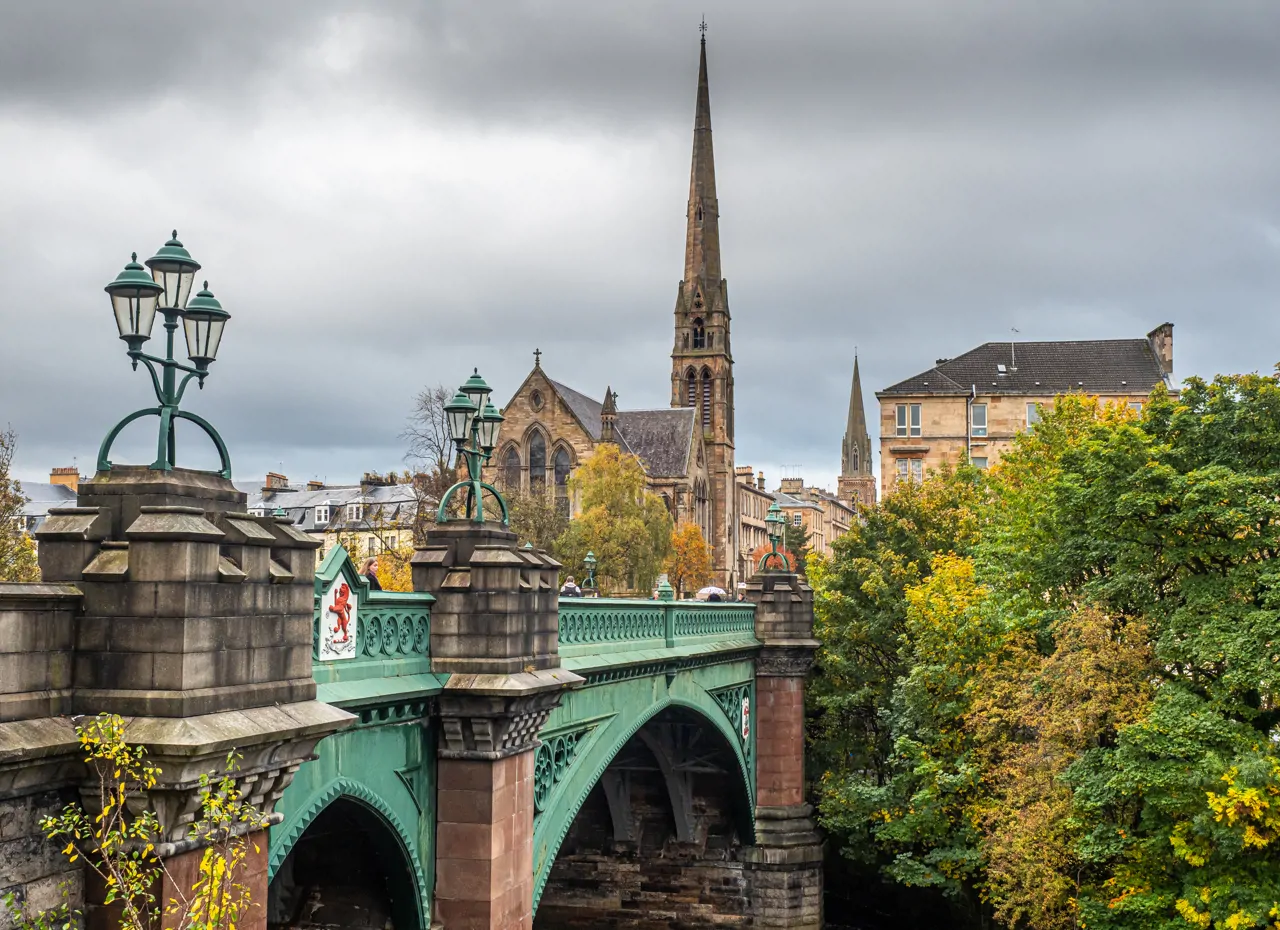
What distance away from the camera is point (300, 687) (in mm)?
9836

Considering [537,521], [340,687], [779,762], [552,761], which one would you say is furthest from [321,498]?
[340,687]

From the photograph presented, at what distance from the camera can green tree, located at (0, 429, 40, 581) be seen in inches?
1502

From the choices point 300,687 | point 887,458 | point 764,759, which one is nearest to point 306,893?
point 300,687

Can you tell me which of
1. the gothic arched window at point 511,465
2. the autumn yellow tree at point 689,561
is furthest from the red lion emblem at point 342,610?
the gothic arched window at point 511,465

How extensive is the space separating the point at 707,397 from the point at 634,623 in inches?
3583

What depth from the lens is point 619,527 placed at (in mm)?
70125

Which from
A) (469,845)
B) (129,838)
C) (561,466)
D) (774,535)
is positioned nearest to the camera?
(129,838)

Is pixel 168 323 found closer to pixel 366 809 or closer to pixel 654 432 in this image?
pixel 366 809

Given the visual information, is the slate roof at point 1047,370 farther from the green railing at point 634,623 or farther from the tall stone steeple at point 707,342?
the green railing at point 634,623

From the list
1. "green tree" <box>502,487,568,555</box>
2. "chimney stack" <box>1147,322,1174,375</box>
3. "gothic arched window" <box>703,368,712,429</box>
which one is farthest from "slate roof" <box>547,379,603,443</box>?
"chimney stack" <box>1147,322,1174,375</box>

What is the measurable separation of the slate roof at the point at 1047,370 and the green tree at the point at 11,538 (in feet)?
139

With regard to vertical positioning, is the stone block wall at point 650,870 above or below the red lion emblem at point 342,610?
below

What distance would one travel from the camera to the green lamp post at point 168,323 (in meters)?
8.64

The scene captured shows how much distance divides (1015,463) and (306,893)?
3001 centimetres
